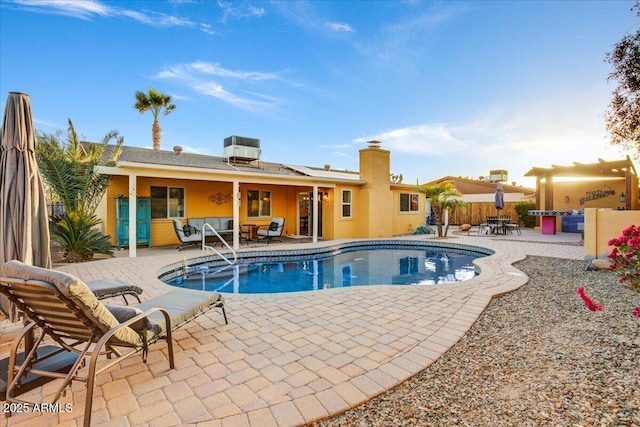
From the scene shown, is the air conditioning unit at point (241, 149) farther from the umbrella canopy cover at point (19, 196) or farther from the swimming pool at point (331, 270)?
the umbrella canopy cover at point (19, 196)

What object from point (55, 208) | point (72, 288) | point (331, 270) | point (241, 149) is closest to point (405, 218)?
point (331, 270)

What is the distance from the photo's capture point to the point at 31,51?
8.69m

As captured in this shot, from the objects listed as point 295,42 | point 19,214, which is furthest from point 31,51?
point 19,214

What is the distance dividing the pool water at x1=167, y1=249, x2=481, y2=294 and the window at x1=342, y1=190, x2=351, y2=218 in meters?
3.35

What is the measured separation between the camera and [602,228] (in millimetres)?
7977

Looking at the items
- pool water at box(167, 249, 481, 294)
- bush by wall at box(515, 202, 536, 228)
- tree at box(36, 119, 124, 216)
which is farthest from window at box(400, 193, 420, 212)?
tree at box(36, 119, 124, 216)

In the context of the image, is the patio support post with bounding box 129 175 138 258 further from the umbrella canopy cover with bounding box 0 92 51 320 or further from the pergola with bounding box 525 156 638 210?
the pergola with bounding box 525 156 638 210

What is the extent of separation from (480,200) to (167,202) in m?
23.6

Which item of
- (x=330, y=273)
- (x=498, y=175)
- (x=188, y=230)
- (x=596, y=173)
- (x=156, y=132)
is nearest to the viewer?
(x=330, y=273)

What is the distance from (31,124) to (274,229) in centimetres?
949

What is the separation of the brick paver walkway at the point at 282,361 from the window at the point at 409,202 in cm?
1169

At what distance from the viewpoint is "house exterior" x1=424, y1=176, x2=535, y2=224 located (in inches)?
854

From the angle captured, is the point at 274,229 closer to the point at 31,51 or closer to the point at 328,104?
the point at 328,104

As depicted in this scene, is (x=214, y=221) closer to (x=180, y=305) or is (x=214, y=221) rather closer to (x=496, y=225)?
(x=180, y=305)
